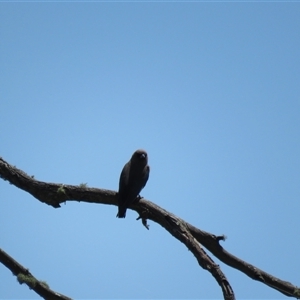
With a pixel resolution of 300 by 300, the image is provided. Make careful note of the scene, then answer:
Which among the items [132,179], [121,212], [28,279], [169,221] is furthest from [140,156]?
[28,279]

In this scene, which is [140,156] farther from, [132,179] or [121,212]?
[121,212]

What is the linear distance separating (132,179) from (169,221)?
2.08 meters

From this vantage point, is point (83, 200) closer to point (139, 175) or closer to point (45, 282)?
point (45, 282)

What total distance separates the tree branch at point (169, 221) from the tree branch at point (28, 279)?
92cm

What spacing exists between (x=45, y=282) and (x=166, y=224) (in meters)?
1.77

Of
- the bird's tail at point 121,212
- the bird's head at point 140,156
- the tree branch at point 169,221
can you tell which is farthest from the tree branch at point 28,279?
the bird's head at point 140,156

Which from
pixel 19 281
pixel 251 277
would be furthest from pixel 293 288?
pixel 19 281

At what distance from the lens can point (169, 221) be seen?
6.96m

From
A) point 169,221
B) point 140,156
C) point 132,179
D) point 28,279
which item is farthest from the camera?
point 140,156

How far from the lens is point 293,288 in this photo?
684 centimetres

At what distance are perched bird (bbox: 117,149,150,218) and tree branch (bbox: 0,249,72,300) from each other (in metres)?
1.55

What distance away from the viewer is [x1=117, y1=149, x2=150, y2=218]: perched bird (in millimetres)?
7941

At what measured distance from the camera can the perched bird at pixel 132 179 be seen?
7941mm

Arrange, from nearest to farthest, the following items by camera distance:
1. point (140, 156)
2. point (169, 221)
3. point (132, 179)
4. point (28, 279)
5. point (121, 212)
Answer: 1. point (169, 221)
2. point (28, 279)
3. point (121, 212)
4. point (132, 179)
5. point (140, 156)
